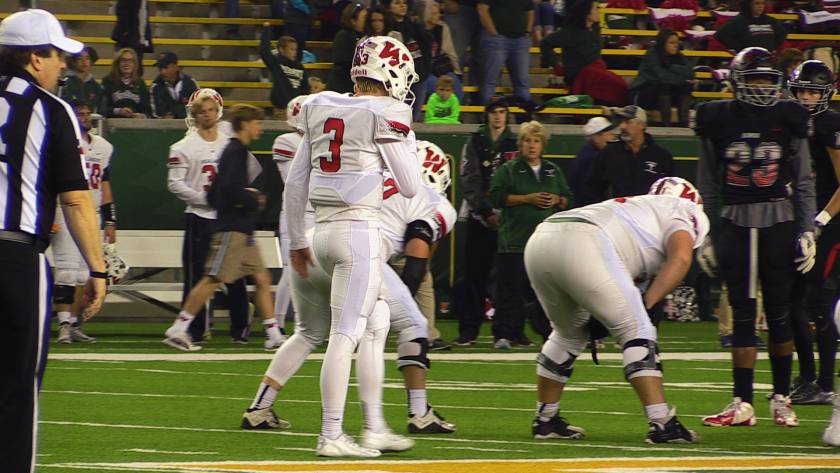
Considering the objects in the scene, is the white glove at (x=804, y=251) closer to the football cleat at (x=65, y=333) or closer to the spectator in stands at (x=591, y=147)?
the spectator in stands at (x=591, y=147)

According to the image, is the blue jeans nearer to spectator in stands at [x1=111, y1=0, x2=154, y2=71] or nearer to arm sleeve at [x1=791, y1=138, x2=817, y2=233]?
spectator in stands at [x1=111, y1=0, x2=154, y2=71]

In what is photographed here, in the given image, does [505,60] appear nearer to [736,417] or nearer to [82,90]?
[82,90]

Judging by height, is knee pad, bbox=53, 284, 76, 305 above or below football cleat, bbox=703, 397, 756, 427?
below

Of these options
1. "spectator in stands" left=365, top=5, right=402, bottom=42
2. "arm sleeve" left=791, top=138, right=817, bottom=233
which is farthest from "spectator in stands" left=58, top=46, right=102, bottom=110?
"arm sleeve" left=791, top=138, right=817, bottom=233

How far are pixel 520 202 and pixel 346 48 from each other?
467cm

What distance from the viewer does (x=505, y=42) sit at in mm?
17672

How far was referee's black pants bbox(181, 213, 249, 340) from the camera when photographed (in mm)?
13266

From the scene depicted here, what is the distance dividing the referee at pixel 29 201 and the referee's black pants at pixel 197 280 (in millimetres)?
7733

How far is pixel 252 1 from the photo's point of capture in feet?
69.1

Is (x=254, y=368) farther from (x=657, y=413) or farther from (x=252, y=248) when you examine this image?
(x=657, y=413)

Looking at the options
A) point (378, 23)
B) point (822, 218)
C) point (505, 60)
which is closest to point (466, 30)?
point (505, 60)

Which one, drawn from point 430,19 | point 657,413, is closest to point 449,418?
point 657,413

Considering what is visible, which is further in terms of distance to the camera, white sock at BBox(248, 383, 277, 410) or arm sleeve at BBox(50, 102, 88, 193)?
white sock at BBox(248, 383, 277, 410)

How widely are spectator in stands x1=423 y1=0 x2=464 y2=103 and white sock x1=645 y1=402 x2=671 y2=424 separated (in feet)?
34.0
